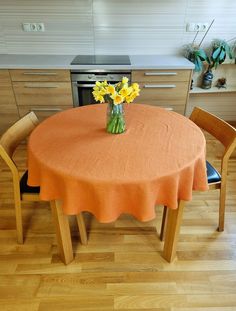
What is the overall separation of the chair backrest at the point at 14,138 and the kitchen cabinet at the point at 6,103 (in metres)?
1.21

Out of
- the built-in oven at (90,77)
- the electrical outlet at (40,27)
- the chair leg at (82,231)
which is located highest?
the electrical outlet at (40,27)

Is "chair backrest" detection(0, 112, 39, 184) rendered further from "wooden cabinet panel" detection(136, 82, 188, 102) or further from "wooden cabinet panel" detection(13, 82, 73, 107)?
"wooden cabinet panel" detection(136, 82, 188, 102)

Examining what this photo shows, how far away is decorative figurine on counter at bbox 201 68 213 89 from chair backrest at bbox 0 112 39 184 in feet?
7.19

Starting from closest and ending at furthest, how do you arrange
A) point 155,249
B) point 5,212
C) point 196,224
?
point 155,249 < point 196,224 < point 5,212

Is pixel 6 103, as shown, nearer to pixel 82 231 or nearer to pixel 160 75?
pixel 160 75

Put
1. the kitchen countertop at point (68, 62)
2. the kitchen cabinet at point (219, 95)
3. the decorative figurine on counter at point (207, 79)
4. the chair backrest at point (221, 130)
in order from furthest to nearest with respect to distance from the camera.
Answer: the kitchen cabinet at point (219, 95), the decorative figurine on counter at point (207, 79), the kitchen countertop at point (68, 62), the chair backrest at point (221, 130)

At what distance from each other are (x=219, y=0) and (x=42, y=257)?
3.09m

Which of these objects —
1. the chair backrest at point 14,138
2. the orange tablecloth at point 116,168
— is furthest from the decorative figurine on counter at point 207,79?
the chair backrest at point 14,138

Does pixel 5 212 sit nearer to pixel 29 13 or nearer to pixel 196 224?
pixel 196 224

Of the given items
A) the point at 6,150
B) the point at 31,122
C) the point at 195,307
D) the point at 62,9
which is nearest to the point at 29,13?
the point at 62,9

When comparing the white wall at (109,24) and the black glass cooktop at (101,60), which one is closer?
the black glass cooktop at (101,60)

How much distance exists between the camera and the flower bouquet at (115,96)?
Result: 4.06ft

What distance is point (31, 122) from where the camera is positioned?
1638 millimetres

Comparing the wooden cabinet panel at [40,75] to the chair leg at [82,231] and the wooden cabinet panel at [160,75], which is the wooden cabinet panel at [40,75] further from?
the chair leg at [82,231]
